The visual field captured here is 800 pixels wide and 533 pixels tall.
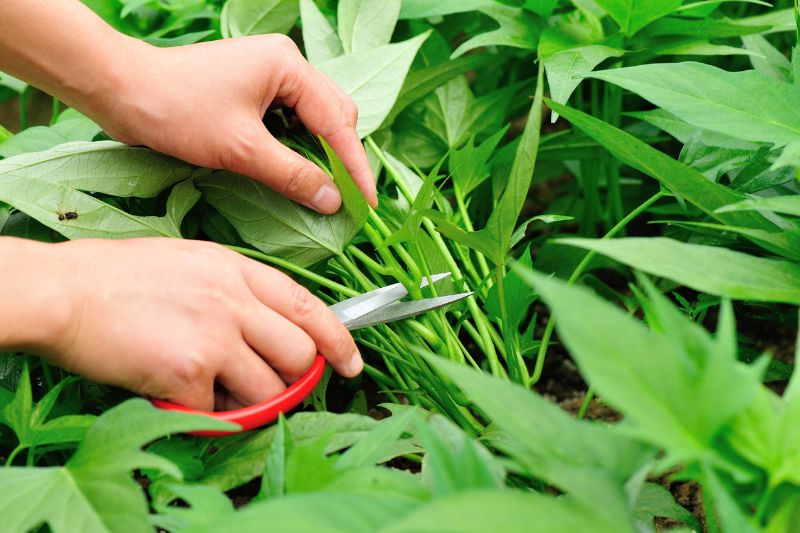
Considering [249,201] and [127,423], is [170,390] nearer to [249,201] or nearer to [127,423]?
[127,423]

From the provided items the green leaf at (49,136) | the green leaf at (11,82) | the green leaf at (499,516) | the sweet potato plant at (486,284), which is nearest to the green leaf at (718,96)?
the sweet potato plant at (486,284)

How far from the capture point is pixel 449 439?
404mm

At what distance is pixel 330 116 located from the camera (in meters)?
0.64

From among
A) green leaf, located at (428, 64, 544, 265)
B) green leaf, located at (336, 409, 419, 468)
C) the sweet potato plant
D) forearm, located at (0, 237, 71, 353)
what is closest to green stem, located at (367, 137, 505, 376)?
the sweet potato plant

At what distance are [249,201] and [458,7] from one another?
0.33 metres

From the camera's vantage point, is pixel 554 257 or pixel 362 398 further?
pixel 554 257

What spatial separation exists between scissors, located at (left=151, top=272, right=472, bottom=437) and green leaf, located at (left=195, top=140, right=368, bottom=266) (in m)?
0.06

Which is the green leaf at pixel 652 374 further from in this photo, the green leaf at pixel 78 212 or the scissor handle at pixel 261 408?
the green leaf at pixel 78 212

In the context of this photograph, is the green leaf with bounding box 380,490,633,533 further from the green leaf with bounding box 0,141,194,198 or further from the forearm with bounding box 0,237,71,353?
the green leaf with bounding box 0,141,194,198

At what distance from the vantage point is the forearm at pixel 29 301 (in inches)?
17.4

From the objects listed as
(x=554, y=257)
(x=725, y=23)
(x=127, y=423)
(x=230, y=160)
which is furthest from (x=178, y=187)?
(x=725, y=23)

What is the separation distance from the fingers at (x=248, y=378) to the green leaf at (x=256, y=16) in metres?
0.45

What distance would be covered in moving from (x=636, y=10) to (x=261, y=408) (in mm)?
520

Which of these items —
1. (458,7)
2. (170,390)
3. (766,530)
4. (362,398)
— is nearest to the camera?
(766,530)
